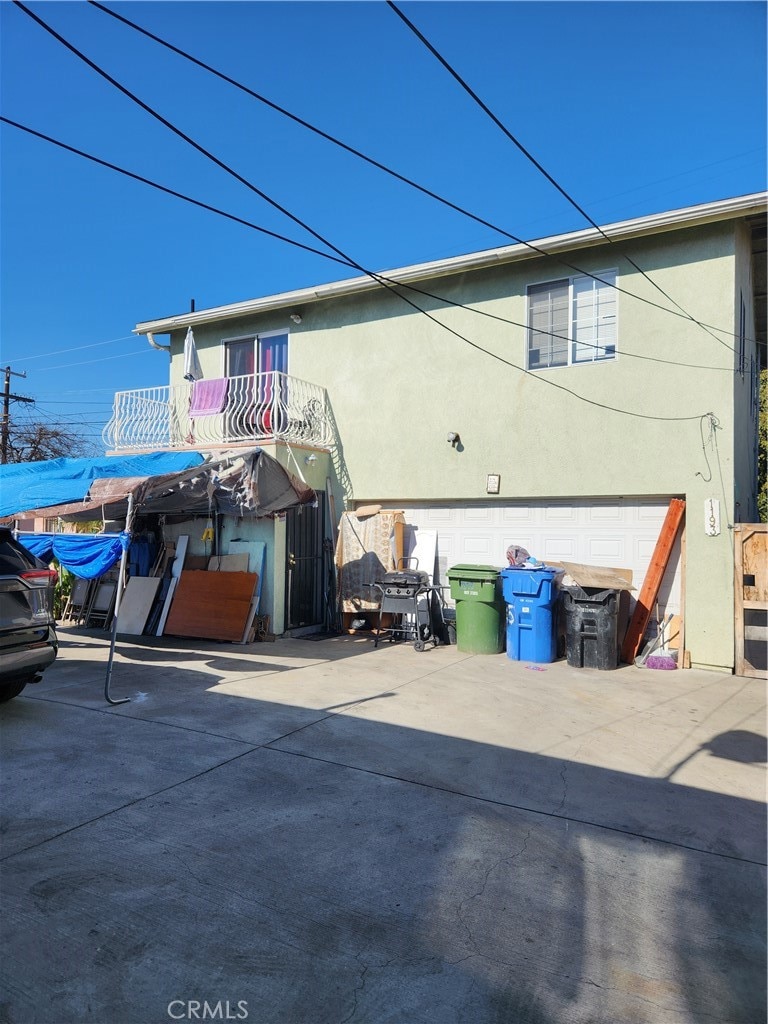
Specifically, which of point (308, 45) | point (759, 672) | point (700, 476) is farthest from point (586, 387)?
point (308, 45)

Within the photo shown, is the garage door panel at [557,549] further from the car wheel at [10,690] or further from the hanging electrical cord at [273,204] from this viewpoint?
the car wheel at [10,690]

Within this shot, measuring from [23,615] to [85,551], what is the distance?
9.24ft

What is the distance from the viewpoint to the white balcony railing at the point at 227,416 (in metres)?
11.1

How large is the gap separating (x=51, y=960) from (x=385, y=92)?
23.4 feet

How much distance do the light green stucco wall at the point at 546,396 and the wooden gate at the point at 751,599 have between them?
0.14 metres

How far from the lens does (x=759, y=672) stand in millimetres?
8234

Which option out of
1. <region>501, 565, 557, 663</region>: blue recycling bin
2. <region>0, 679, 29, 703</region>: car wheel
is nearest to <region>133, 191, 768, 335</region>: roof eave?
<region>501, 565, 557, 663</region>: blue recycling bin

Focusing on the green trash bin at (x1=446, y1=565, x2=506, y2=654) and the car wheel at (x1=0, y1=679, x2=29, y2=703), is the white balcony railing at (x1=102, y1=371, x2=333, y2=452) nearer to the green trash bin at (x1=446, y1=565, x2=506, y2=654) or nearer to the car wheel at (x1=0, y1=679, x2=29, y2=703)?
the green trash bin at (x1=446, y1=565, x2=506, y2=654)

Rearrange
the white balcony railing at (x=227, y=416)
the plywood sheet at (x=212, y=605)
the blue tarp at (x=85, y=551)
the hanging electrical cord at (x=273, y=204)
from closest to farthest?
the hanging electrical cord at (x=273, y=204)
the blue tarp at (x=85, y=551)
the plywood sheet at (x=212, y=605)
the white balcony railing at (x=227, y=416)

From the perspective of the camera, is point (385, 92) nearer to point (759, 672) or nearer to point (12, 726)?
point (12, 726)

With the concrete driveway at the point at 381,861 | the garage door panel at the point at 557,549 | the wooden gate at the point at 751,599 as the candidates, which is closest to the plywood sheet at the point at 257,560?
the concrete driveway at the point at 381,861

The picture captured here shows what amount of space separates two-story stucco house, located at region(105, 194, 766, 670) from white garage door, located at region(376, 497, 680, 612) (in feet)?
0.09

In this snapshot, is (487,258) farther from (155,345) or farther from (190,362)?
(155,345)

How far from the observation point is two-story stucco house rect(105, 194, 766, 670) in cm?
874
